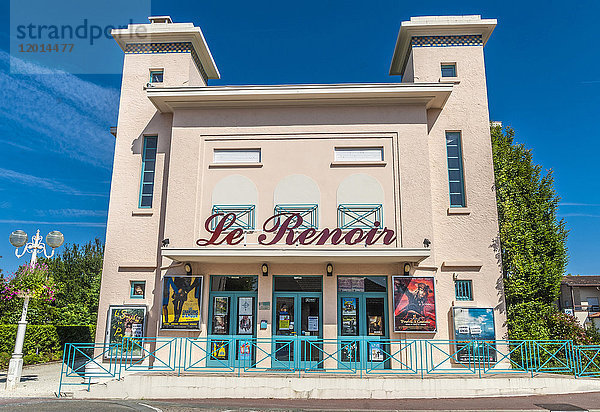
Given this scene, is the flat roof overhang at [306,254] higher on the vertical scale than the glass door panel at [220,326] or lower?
higher

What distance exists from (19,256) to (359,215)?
10.2m

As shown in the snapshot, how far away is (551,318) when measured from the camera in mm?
16328

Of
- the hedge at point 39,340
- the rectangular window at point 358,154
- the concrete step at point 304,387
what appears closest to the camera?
the concrete step at point 304,387

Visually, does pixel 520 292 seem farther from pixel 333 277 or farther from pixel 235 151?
pixel 235 151

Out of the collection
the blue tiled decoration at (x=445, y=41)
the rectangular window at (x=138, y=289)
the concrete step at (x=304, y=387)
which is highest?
the blue tiled decoration at (x=445, y=41)

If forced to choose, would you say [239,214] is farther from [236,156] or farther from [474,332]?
[474,332]

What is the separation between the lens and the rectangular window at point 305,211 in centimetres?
1496

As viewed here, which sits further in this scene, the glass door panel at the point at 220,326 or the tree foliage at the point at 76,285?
the tree foliage at the point at 76,285

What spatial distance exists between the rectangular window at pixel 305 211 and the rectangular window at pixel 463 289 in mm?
4804

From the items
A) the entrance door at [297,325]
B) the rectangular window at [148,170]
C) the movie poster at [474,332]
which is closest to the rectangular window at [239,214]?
the entrance door at [297,325]

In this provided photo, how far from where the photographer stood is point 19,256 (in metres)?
13.6

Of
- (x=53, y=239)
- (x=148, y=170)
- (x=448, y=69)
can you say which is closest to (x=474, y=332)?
Result: (x=448, y=69)

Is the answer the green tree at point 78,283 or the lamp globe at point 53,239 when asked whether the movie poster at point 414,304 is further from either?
the green tree at point 78,283

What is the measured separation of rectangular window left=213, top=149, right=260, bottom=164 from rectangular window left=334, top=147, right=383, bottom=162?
107 inches
